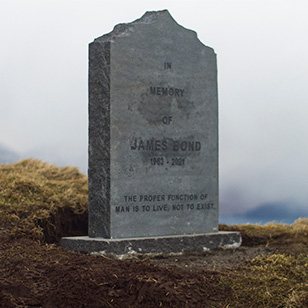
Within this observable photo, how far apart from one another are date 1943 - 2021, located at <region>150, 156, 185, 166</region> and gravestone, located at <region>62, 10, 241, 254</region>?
13 millimetres

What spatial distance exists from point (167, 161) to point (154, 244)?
3.82ft

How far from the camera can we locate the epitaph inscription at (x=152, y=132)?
692 centimetres

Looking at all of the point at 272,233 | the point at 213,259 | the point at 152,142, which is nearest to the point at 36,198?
the point at 152,142

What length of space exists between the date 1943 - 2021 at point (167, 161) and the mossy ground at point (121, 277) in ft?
4.24

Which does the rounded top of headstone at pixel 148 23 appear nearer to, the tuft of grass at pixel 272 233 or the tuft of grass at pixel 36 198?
the tuft of grass at pixel 36 198

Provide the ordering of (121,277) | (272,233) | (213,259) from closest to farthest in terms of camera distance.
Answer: (121,277) < (213,259) < (272,233)

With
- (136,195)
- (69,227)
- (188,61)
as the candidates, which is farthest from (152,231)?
(188,61)

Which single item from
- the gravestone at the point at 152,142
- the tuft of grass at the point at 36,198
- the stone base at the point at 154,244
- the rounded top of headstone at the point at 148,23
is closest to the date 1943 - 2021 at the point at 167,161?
the gravestone at the point at 152,142

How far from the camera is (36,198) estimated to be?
8.30 meters

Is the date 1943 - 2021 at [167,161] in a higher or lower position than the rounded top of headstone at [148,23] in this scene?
lower

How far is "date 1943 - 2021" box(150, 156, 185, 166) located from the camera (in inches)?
286

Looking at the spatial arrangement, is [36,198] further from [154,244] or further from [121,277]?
[121,277]

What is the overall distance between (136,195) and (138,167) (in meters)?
0.36

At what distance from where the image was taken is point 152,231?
715 centimetres
